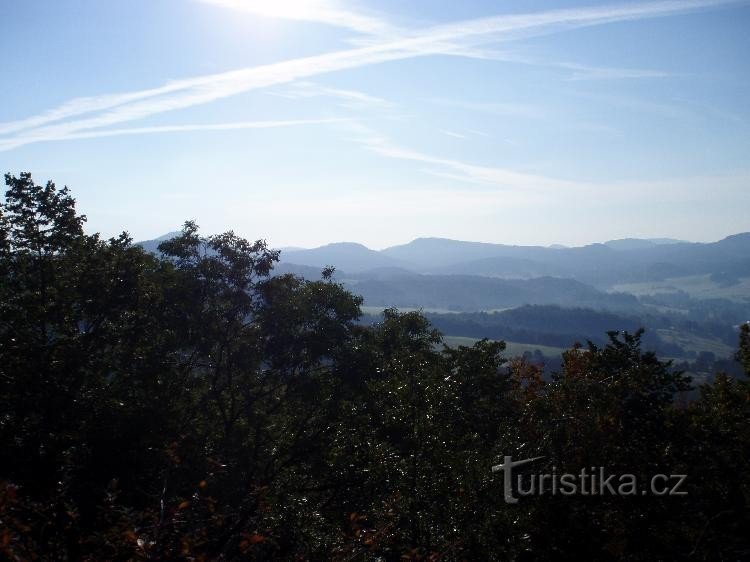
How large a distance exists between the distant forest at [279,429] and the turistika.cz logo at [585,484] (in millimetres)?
183

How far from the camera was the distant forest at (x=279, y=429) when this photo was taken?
969 centimetres

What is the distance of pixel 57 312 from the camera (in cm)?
1706

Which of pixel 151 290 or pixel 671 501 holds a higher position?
pixel 151 290

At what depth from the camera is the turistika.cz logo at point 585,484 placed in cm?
1048

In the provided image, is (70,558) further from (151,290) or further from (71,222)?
(71,222)

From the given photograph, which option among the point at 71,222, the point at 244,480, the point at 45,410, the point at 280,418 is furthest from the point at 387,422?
the point at 71,222

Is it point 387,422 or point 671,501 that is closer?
point 671,501

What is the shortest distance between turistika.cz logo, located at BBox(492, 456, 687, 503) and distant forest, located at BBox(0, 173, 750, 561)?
0.60 feet

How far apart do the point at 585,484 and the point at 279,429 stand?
14191 millimetres

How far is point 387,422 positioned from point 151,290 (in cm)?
987

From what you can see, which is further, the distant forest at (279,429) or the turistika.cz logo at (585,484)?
the turistika.cz logo at (585,484)

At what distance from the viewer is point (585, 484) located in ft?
35.0

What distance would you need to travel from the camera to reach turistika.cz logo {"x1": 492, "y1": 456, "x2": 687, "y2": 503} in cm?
1048

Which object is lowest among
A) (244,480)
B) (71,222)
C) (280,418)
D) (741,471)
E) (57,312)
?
(244,480)
